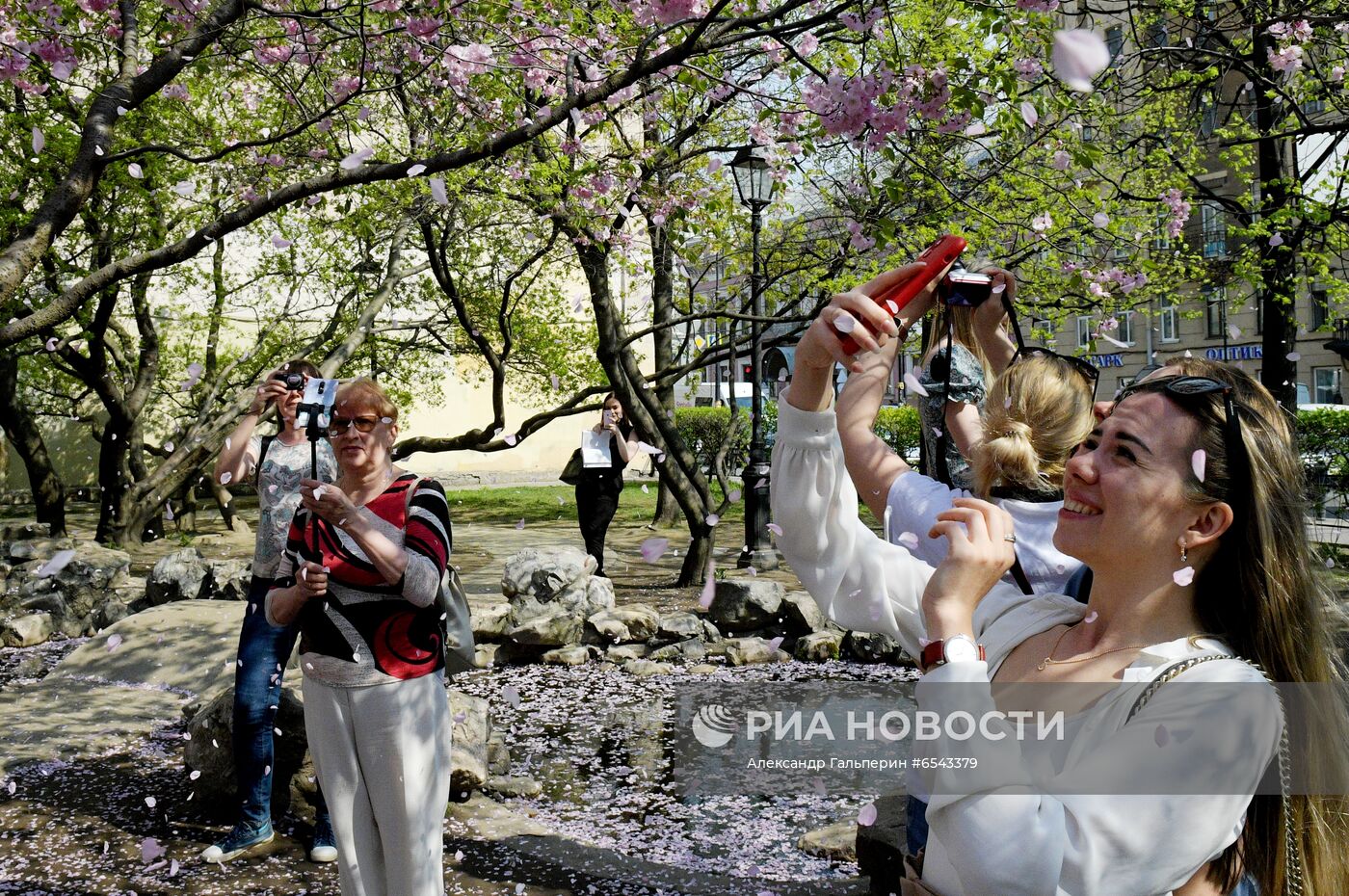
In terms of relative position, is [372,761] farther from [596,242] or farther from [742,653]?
[596,242]

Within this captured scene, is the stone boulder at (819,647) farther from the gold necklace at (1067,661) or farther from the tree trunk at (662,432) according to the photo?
the gold necklace at (1067,661)

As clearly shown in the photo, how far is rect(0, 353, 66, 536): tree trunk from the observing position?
14.4 m

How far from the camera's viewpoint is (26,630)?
9.20m

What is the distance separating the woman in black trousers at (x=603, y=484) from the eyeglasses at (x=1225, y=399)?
9.06 m

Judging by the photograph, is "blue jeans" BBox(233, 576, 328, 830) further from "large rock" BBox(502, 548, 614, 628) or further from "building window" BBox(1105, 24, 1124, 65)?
"building window" BBox(1105, 24, 1124, 65)

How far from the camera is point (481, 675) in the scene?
8172 mm

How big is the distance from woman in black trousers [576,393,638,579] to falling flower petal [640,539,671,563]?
2915mm

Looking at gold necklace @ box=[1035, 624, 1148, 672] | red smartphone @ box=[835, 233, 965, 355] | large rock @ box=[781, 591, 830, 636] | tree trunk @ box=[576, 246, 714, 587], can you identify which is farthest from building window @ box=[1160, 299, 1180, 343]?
gold necklace @ box=[1035, 624, 1148, 672]

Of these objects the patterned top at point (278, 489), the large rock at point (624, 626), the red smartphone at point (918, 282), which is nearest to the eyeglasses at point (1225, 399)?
the red smartphone at point (918, 282)

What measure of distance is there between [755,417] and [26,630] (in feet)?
24.3

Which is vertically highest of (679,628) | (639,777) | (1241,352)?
(1241,352)

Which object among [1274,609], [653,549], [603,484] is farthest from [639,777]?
[653,549]

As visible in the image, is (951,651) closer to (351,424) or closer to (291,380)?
(351,424)

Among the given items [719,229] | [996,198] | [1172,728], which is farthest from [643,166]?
[1172,728]
